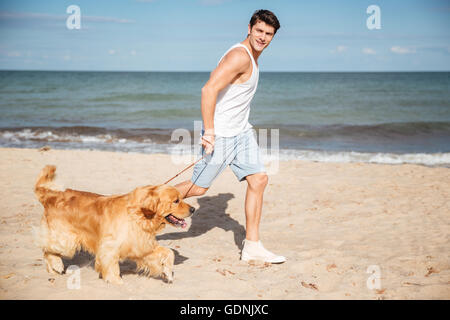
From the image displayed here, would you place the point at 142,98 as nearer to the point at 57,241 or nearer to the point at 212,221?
the point at 212,221

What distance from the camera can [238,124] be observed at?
4.18m

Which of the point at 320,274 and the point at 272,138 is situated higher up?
the point at 272,138

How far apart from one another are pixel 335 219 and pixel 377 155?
654 centimetres

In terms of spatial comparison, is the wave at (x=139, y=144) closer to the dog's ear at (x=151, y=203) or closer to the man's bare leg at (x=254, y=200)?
the man's bare leg at (x=254, y=200)

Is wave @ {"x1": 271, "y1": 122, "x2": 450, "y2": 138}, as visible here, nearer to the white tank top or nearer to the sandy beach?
the sandy beach

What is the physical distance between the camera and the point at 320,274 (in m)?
4.16

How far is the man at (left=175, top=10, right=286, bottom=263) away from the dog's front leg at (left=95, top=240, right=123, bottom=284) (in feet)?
3.39

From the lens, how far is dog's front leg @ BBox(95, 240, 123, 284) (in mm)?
3582

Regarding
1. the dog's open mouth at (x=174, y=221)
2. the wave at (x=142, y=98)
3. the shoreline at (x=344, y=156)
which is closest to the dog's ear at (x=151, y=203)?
the dog's open mouth at (x=174, y=221)

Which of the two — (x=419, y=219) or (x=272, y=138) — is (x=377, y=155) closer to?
(x=272, y=138)

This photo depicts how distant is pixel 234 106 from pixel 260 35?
0.74 metres

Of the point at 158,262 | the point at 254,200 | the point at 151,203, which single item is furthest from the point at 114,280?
the point at 254,200
